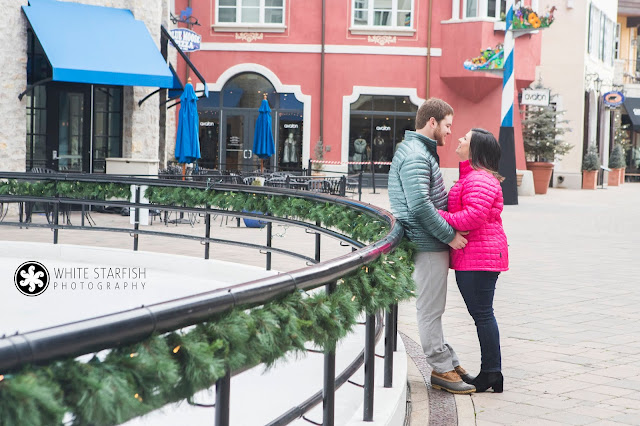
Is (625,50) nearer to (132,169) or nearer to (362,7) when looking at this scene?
(362,7)

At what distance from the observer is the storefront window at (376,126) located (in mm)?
28750

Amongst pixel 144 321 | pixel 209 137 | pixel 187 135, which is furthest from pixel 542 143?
pixel 144 321

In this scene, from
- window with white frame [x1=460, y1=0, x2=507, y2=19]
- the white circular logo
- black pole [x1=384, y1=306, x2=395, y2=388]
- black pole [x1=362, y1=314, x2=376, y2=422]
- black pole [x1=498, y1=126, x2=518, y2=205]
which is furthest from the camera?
window with white frame [x1=460, y1=0, x2=507, y2=19]

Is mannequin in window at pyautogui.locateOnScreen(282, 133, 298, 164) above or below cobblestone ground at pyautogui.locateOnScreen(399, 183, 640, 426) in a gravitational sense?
above

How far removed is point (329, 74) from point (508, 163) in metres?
8.23

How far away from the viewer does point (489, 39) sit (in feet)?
90.7

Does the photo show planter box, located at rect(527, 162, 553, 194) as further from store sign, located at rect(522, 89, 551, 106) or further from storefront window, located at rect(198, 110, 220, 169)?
storefront window, located at rect(198, 110, 220, 169)

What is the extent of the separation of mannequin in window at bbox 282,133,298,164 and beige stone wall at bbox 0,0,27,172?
13046mm

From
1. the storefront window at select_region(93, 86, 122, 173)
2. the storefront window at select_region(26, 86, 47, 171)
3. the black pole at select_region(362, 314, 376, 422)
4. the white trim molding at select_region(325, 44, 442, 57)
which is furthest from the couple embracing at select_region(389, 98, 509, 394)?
the white trim molding at select_region(325, 44, 442, 57)

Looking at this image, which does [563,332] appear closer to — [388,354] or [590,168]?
[388,354]

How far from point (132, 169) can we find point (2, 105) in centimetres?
261

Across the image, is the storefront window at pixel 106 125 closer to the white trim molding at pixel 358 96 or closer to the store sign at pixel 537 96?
the white trim molding at pixel 358 96

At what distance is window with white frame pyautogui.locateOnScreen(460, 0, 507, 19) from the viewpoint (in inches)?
1082

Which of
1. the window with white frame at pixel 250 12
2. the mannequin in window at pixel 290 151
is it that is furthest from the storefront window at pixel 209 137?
the window with white frame at pixel 250 12
